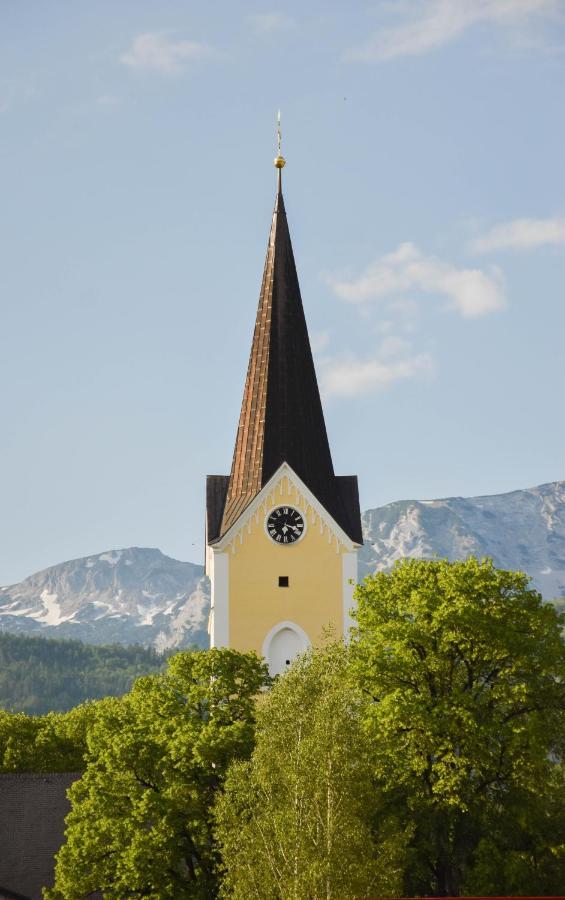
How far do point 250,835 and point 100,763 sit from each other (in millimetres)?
12315

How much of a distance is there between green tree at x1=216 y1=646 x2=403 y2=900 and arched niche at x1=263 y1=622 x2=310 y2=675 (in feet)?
56.8

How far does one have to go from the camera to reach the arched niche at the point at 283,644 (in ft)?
211

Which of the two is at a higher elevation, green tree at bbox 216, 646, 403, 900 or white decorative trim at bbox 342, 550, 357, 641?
white decorative trim at bbox 342, 550, 357, 641

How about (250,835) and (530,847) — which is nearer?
(250,835)

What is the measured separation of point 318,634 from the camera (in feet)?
211

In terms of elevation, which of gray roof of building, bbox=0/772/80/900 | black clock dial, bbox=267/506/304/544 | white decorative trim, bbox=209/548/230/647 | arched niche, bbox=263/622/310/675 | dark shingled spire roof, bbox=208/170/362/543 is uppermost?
dark shingled spire roof, bbox=208/170/362/543

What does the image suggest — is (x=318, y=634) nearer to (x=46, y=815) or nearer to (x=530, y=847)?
(x=46, y=815)

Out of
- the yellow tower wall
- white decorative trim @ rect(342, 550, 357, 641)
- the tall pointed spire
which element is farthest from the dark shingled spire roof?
white decorative trim @ rect(342, 550, 357, 641)

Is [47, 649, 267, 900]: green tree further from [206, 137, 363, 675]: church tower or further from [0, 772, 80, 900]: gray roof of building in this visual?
[206, 137, 363, 675]: church tower

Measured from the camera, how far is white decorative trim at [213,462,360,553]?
6438 centimetres

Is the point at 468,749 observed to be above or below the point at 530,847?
above

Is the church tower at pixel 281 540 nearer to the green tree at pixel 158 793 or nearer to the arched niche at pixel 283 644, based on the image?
the arched niche at pixel 283 644

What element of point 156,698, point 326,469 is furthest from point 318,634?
point 156,698

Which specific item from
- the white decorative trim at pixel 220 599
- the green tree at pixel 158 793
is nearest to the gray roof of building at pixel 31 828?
the green tree at pixel 158 793
